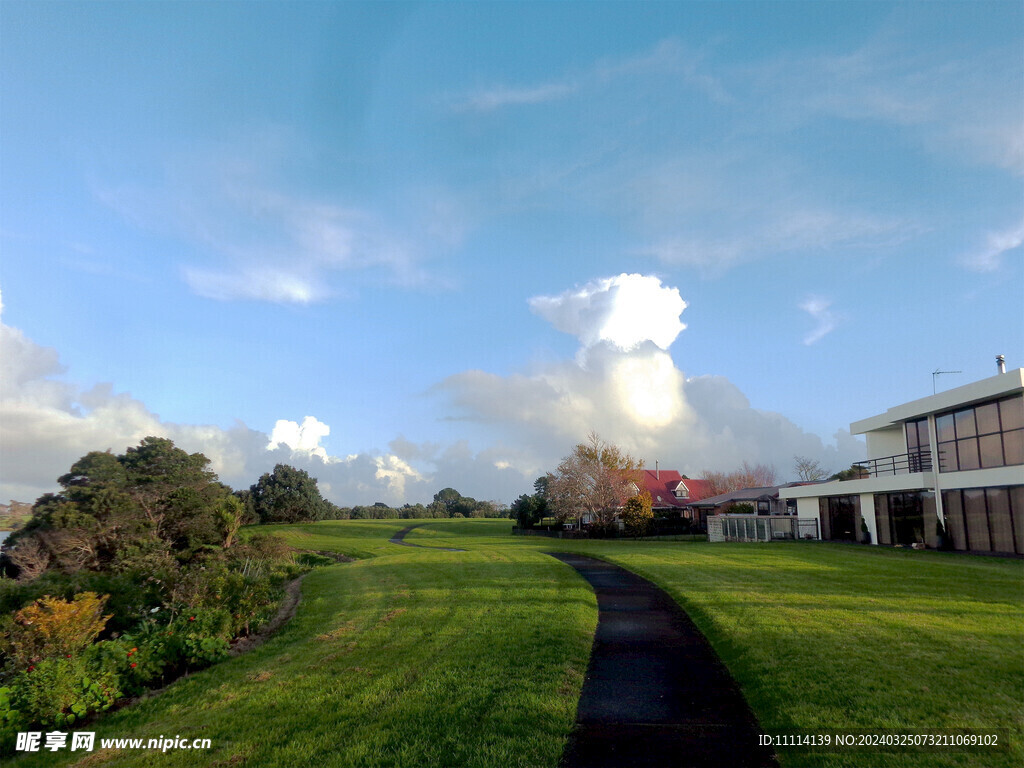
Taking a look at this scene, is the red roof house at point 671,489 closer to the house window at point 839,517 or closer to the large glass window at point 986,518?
the house window at point 839,517

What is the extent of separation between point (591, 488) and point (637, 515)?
5.22 meters

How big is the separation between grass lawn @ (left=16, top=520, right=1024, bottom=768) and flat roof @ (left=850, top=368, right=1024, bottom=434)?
8.49m

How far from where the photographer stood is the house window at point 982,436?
67.7 feet

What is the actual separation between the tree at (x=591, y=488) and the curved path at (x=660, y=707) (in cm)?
3958

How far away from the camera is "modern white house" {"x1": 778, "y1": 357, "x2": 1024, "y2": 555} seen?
2062cm

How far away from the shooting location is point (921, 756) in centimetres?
511

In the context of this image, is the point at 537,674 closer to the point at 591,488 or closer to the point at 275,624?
the point at 275,624

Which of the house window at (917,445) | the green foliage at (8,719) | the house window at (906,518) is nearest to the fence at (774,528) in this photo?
the house window at (906,518)

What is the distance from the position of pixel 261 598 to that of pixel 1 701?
19.0ft

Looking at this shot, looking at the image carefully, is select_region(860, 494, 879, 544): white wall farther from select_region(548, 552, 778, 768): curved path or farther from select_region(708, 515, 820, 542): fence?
select_region(548, 552, 778, 768): curved path

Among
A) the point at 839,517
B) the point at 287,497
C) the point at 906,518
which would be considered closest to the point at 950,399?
the point at 906,518

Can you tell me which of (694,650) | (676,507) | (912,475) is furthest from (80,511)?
(676,507)

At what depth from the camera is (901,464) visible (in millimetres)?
28016

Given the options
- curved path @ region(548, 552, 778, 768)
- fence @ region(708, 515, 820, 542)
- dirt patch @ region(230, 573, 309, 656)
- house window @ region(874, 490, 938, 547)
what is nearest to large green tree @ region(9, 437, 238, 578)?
dirt patch @ region(230, 573, 309, 656)
